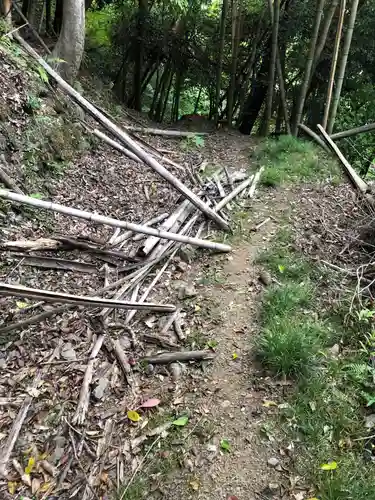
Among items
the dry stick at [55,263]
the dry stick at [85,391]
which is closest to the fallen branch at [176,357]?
the dry stick at [85,391]

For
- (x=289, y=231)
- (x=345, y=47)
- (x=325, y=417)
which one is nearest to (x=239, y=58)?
(x=345, y=47)

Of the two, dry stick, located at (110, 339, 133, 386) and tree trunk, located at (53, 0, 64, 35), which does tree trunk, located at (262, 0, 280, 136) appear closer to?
tree trunk, located at (53, 0, 64, 35)

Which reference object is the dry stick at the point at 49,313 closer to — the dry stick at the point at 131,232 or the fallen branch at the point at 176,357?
the dry stick at the point at 131,232

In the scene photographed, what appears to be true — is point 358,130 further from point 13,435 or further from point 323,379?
point 13,435

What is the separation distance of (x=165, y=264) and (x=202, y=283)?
0.40m

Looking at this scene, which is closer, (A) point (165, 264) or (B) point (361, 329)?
(B) point (361, 329)

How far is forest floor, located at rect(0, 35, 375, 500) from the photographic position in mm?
2396

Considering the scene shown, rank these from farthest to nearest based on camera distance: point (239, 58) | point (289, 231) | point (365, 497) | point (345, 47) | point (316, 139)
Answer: point (239, 58), point (316, 139), point (345, 47), point (289, 231), point (365, 497)

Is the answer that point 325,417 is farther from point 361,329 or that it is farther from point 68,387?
point 68,387

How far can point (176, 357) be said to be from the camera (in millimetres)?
3070

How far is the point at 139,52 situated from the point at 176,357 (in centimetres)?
812

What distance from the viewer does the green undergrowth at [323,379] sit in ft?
7.90

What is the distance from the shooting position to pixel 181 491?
2.35 m

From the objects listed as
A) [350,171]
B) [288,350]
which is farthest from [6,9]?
[288,350]
